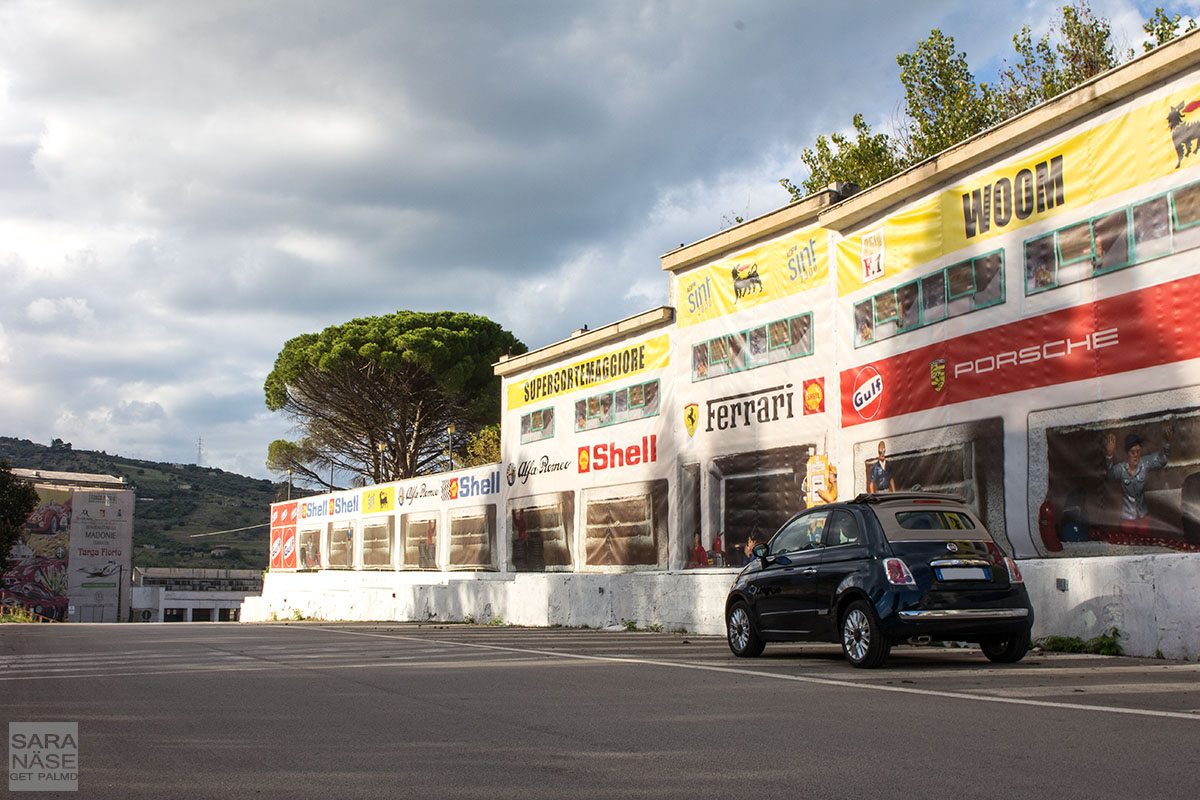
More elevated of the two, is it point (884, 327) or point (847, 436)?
point (884, 327)

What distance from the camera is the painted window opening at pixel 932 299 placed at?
16531 millimetres

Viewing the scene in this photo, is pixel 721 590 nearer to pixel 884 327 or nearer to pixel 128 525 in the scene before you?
pixel 884 327

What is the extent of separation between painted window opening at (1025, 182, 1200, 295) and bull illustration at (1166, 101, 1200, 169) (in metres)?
0.48

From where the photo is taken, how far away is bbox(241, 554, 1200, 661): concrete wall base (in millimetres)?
11445

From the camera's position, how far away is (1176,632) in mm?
11281

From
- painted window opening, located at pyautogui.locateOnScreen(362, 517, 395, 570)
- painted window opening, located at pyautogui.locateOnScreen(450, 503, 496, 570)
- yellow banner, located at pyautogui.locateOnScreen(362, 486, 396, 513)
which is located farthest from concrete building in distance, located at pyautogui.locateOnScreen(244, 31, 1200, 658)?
yellow banner, located at pyautogui.locateOnScreen(362, 486, 396, 513)

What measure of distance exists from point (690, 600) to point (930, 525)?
8.50 m

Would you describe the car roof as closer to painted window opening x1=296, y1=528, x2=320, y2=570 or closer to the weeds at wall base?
the weeds at wall base

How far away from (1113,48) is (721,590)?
26.6m

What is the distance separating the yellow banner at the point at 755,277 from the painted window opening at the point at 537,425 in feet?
24.0

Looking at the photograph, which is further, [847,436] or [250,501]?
[250,501]

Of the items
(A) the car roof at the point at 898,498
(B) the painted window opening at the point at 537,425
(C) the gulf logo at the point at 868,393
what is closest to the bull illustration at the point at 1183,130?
(A) the car roof at the point at 898,498

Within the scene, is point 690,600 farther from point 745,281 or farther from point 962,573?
point 962,573

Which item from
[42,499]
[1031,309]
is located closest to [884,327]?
[1031,309]
